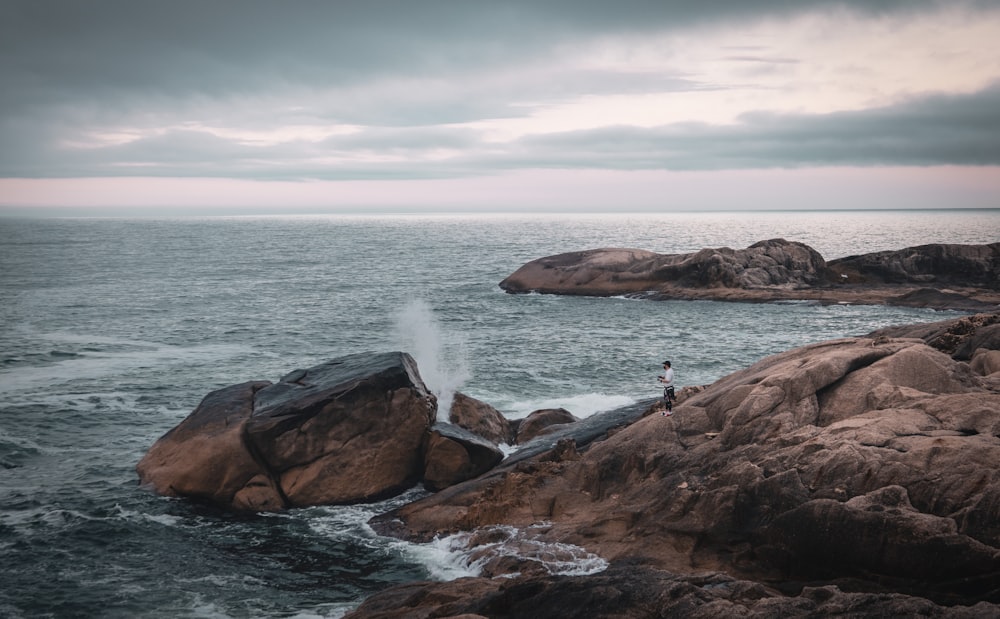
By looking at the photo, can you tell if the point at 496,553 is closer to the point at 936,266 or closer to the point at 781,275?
the point at 781,275

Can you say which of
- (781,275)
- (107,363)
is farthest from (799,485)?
(781,275)

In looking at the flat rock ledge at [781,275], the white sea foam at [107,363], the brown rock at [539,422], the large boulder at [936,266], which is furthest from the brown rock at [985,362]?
the large boulder at [936,266]

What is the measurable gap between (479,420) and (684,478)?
452 inches

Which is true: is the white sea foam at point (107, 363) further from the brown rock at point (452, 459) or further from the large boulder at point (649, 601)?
the large boulder at point (649, 601)

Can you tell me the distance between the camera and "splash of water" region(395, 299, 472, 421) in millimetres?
34094

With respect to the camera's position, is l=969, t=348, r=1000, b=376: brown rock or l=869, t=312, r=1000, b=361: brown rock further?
l=869, t=312, r=1000, b=361: brown rock

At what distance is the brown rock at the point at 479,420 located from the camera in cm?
2948

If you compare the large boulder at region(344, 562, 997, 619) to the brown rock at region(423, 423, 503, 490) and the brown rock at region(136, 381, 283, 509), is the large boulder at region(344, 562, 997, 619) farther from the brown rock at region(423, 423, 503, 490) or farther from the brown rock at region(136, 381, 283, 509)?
the brown rock at region(136, 381, 283, 509)

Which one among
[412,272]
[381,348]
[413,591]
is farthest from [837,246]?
[413,591]

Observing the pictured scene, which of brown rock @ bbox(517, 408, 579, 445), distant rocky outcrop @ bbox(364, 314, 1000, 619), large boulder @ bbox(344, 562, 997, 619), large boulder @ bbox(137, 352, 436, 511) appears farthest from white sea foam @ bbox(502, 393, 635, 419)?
large boulder @ bbox(344, 562, 997, 619)

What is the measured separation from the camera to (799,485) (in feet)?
56.0

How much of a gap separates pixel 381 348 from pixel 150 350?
570 inches

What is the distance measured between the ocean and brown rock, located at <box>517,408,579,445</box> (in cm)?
356

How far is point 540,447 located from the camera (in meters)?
25.8
